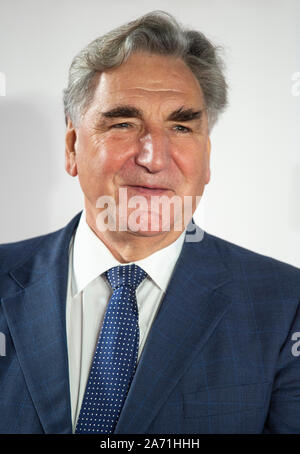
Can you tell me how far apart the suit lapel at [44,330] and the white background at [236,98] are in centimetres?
58

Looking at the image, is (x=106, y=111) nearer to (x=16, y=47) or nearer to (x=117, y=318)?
(x=117, y=318)

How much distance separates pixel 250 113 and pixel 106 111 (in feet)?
2.31

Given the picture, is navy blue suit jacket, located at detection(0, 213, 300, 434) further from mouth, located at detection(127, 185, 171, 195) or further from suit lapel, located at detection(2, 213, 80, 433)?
mouth, located at detection(127, 185, 171, 195)

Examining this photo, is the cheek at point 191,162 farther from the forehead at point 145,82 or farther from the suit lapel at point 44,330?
the suit lapel at point 44,330

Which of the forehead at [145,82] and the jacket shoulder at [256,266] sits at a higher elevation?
the forehead at [145,82]

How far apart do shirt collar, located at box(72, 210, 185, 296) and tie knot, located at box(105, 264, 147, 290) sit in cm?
2

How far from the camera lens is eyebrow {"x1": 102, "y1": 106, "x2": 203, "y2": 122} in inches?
59.6

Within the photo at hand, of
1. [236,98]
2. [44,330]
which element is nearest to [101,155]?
[44,330]

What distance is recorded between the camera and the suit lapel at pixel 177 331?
4.47 ft

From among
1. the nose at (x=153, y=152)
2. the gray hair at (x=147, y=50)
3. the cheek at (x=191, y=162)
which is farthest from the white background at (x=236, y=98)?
the nose at (x=153, y=152)

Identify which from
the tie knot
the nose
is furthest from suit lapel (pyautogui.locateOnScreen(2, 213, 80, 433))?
the nose

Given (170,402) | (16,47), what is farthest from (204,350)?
(16,47)

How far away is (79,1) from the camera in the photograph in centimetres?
213

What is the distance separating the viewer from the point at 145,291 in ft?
5.09
